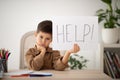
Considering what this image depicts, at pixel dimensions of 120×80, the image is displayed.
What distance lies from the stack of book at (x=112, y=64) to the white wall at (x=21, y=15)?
20.0 inches

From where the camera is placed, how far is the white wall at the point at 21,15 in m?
1.88

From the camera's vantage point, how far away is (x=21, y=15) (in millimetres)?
1891

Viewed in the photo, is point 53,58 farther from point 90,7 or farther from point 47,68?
point 90,7

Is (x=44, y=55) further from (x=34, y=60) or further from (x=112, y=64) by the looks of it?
(x=112, y=64)

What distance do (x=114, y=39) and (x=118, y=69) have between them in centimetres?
26

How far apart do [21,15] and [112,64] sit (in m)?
0.90

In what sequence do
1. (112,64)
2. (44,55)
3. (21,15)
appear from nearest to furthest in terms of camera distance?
(44,55) < (112,64) < (21,15)

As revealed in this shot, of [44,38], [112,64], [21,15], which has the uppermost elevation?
[21,15]

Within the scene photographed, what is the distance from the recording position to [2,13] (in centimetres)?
187

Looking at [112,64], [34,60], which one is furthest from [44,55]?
[112,64]

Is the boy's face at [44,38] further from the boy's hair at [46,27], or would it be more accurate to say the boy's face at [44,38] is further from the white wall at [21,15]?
the white wall at [21,15]

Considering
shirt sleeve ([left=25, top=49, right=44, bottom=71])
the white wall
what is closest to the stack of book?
the white wall

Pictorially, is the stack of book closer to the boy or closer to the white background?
the white background

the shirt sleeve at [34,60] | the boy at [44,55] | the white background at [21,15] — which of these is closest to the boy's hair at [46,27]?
the boy at [44,55]
